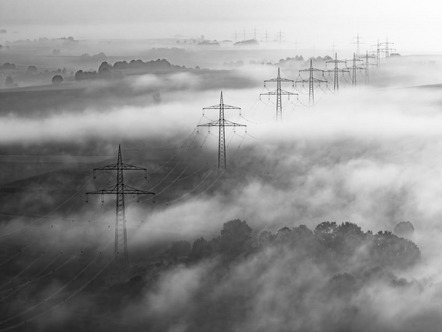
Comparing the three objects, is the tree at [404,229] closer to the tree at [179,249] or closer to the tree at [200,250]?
the tree at [200,250]

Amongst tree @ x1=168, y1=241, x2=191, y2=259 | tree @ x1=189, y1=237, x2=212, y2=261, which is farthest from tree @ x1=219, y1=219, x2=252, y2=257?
tree @ x1=168, y1=241, x2=191, y2=259

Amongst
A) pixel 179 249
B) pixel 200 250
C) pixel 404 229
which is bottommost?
pixel 179 249

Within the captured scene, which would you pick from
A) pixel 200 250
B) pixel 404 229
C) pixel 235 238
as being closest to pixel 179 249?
pixel 200 250

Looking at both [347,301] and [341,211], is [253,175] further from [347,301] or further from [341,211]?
[347,301]

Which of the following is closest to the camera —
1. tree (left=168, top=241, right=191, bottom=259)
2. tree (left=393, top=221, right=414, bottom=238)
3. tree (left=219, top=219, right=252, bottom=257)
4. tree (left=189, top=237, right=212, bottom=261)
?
tree (left=189, top=237, right=212, bottom=261)

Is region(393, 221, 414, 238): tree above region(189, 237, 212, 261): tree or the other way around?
above

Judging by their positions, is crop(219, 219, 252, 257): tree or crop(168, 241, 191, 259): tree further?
crop(168, 241, 191, 259): tree

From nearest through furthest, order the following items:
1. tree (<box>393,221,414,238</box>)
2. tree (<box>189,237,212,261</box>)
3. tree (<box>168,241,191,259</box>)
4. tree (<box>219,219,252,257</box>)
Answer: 1. tree (<box>189,237,212,261</box>)
2. tree (<box>219,219,252,257</box>)
3. tree (<box>168,241,191,259</box>)
4. tree (<box>393,221,414,238</box>)

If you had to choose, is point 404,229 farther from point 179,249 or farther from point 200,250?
point 179,249

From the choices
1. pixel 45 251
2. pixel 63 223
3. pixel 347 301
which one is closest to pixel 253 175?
pixel 63 223

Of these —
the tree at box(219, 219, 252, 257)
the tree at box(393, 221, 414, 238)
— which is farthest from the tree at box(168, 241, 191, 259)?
the tree at box(393, 221, 414, 238)

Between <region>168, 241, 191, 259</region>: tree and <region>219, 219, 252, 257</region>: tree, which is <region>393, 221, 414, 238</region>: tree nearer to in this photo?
<region>219, 219, 252, 257</region>: tree
